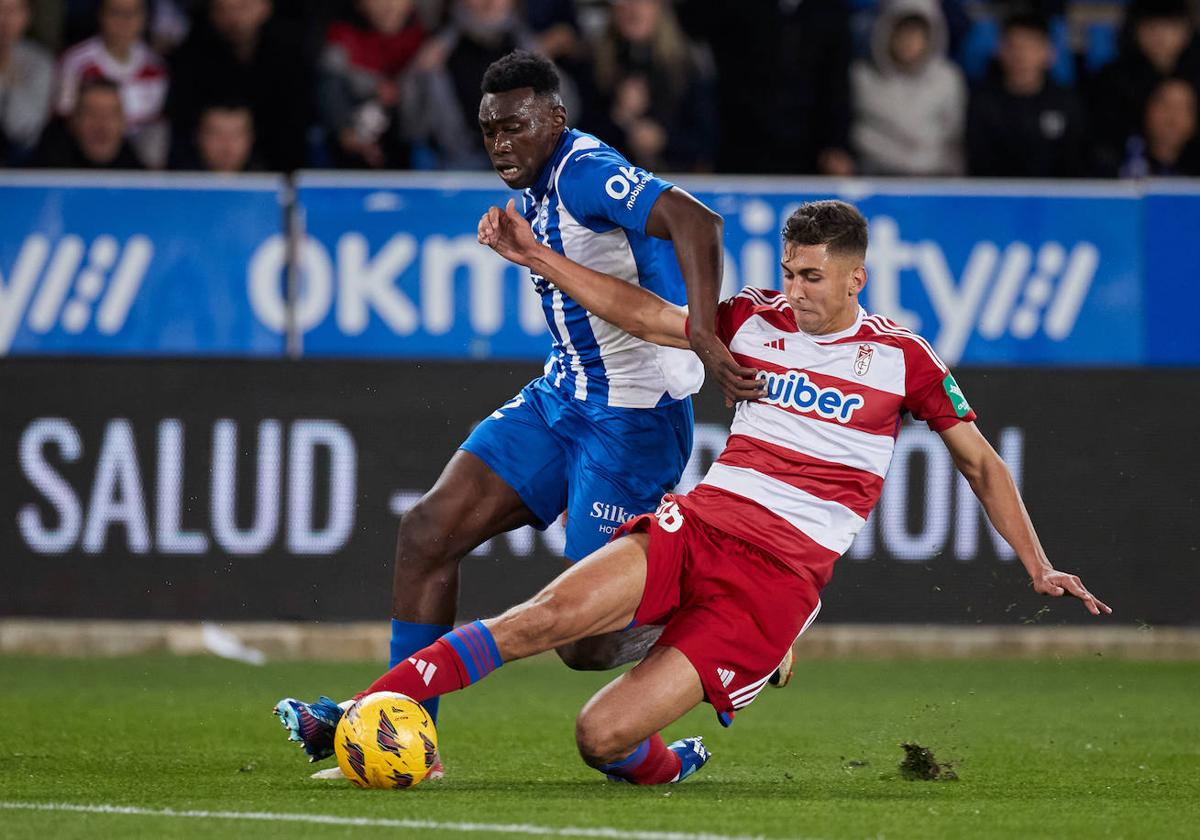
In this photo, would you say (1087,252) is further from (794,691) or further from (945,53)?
(794,691)

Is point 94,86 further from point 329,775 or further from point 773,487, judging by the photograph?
point 773,487

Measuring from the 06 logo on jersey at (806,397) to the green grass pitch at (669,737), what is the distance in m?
1.18

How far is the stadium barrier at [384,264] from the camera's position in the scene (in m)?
11.1

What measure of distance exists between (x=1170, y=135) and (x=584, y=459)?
7.27 metres

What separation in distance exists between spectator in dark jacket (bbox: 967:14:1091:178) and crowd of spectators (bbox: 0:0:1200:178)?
14 millimetres

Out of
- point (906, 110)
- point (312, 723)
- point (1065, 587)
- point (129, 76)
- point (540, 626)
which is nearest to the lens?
point (540, 626)

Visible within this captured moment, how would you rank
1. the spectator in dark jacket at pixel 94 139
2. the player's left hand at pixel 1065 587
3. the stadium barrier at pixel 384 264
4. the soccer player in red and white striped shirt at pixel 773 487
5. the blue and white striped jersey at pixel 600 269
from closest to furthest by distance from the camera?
the player's left hand at pixel 1065 587 → the soccer player in red and white striped shirt at pixel 773 487 → the blue and white striped jersey at pixel 600 269 → the stadium barrier at pixel 384 264 → the spectator in dark jacket at pixel 94 139

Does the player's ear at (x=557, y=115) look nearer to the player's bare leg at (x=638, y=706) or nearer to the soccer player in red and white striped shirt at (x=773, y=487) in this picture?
the soccer player in red and white striped shirt at (x=773, y=487)

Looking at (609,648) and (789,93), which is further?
(789,93)

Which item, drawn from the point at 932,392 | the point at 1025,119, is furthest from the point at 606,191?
the point at 1025,119

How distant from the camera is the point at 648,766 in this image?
21.3ft

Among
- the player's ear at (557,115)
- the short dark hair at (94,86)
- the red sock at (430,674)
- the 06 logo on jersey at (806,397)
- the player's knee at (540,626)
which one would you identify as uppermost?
the player's ear at (557,115)

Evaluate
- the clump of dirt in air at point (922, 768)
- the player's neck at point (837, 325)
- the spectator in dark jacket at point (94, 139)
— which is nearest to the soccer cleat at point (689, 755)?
the clump of dirt in air at point (922, 768)

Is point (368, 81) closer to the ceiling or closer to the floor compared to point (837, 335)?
closer to the ceiling
